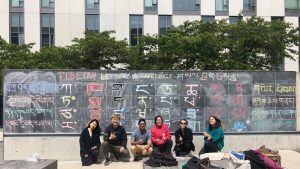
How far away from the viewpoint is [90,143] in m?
10.2

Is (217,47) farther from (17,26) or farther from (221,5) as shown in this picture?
(17,26)

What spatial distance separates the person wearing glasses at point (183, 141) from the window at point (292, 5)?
3680 cm

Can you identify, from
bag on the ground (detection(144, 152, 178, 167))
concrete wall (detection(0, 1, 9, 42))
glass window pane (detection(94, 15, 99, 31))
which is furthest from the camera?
glass window pane (detection(94, 15, 99, 31))

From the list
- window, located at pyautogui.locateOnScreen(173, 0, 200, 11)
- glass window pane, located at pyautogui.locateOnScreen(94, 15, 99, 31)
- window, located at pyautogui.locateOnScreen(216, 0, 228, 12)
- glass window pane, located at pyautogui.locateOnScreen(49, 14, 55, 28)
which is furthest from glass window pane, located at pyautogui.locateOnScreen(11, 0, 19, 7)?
window, located at pyautogui.locateOnScreen(216, 0, 228, 12)

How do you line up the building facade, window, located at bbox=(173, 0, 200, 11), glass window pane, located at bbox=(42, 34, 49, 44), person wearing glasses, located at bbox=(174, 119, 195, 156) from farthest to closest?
window, located at bbox=(173, 0, 200, 11), glass window pane, located at bbox=(42, 34, 49, 44), the building facade, person wearing glasses, located at bbox=(174, 119, 195, 156)

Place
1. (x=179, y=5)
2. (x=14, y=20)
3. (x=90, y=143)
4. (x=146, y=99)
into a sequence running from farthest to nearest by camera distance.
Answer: (x=179, y=5), (x=14, y=20), (x=146, y=99), (x=90, y=143)

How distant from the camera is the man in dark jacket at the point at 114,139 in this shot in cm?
1036

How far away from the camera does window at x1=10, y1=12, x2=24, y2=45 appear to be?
134 ft

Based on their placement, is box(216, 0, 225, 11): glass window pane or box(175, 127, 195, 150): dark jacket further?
box(216, 0, 225, 11): glass window pane

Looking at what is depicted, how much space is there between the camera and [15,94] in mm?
11023

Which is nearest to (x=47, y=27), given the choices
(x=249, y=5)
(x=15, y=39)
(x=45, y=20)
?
(x=45, y=20)

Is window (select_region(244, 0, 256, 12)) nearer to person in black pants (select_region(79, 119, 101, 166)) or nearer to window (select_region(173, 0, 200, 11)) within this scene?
window (select_region(173, 0, 200, 11))

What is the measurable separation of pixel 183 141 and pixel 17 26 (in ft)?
111

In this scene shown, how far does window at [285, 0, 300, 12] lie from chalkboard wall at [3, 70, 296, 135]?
34575 mm
